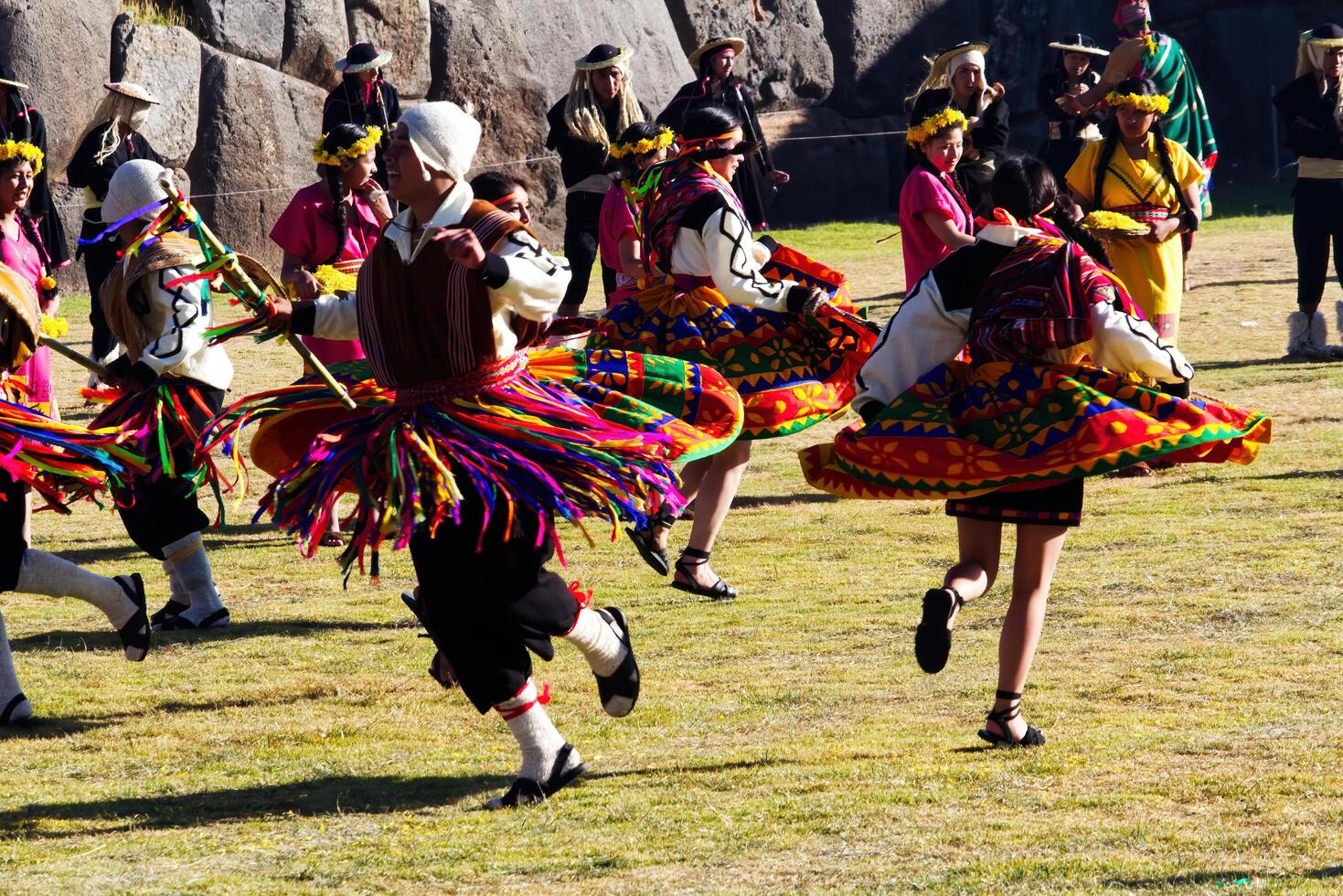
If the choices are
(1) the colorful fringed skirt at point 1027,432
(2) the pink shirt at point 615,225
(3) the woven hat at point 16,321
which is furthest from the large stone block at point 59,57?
(1) the colorful fringed skirt at point 1027,432

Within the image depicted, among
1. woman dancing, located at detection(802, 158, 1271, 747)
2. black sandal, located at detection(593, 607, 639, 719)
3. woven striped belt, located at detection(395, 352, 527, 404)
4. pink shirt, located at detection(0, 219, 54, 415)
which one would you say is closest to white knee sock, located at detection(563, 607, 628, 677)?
black sandal, located at detection(593, 607, 639, 719)

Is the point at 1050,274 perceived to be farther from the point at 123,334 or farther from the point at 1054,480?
the point at 123,334

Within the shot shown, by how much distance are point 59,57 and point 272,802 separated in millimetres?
13683

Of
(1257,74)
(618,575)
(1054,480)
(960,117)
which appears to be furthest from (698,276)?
(1257,74)

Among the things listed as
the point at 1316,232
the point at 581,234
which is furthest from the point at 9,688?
the point at 1316,232

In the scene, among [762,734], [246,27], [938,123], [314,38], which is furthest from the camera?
[314,38]

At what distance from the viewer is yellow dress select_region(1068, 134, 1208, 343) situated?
913 centimetres

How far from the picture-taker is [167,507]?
6.93 meters

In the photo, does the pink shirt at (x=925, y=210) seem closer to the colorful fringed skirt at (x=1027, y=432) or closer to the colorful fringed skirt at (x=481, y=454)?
the colorful fringed skirt at (x=1027, y=432)

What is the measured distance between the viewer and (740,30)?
76.4ft

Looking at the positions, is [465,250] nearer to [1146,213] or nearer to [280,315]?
[280,315]

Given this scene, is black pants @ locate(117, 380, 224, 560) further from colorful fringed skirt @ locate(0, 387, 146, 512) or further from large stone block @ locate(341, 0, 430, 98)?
large stone block @ locate(341, 0, 430, 98)

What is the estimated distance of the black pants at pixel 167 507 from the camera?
680 centimetres

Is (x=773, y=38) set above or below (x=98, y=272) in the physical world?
below
